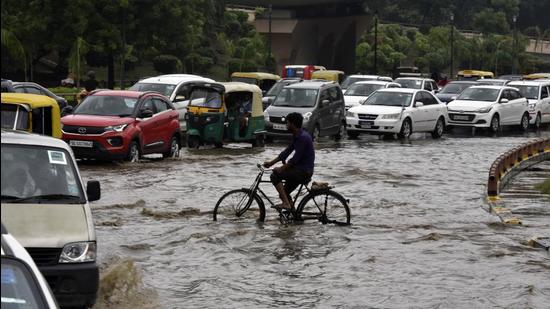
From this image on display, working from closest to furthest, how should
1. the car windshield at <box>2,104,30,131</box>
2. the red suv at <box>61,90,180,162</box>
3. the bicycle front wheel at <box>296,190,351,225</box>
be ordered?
the bicycle front wheel at <box>296,190,351,225</box> < the car windshield at <box>2,104,30,131</box> < the red suv at <box>61,90,180,162</box>

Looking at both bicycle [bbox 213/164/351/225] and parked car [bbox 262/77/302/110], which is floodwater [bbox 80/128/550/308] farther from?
parked car [bbox 262/77/302/110]

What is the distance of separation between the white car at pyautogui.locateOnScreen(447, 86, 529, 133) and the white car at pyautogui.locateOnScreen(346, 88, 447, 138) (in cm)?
135

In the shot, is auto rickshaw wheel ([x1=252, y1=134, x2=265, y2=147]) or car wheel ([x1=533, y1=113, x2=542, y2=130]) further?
car wheel ([x1=533, y1=113, x2=542, y2=130])

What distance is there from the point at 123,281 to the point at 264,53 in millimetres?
64655

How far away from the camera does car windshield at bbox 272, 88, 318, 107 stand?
3064 centimetres

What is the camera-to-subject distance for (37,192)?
382 inches

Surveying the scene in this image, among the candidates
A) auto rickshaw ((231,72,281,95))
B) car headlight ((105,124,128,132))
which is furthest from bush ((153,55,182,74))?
car headlight ((105,124,128,132))

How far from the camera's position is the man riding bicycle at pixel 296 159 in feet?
47.5

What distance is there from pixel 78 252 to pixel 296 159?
601 centimetres

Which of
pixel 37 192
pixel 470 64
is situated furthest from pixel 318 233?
pixel 470 64

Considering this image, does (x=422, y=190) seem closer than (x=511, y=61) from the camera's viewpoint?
Yes

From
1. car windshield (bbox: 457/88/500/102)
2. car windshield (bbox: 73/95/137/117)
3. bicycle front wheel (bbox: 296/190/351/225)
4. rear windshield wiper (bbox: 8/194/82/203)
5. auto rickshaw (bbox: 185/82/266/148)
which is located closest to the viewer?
rear windshield wiper (bbox: 8/194/82/203)

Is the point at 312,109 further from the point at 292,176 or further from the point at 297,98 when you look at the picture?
the point at 292,176

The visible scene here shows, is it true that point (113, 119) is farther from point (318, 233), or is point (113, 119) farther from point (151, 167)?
point (318, 233)
